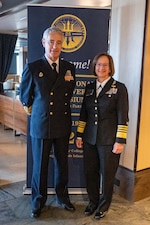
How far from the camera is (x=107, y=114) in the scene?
2305 mm

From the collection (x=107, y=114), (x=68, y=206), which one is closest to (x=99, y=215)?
(x=68, y=206)

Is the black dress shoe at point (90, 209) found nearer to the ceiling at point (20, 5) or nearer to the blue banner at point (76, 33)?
the blue banner at point (76, 33)

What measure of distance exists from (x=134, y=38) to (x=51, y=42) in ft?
2.87

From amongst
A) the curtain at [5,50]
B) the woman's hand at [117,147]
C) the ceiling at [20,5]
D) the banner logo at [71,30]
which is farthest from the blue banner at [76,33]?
the curtain at [5,50]

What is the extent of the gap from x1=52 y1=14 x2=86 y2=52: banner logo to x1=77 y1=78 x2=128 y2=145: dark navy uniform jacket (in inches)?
19.5

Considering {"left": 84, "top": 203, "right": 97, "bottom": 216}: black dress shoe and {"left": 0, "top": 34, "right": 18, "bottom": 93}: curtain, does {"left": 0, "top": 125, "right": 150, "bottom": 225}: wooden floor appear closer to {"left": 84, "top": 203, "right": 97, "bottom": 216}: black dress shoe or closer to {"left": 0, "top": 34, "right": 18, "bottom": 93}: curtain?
{"left": 84, "top": 203, "right": 97, "bottom": 216}: black dress shoe

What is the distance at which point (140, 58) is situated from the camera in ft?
8.70

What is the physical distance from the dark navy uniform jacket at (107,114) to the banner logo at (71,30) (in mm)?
495

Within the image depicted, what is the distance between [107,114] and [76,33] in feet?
2.80

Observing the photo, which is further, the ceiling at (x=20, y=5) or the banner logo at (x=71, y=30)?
the ceiling at (x=20, y=5)

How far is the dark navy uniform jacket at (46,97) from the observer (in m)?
2.30

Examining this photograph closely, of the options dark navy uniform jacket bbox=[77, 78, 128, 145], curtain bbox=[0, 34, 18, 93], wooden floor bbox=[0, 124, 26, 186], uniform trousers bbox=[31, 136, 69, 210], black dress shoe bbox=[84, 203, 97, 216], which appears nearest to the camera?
dark navy uniform jacket bbox=[77, 78, 128, 145]

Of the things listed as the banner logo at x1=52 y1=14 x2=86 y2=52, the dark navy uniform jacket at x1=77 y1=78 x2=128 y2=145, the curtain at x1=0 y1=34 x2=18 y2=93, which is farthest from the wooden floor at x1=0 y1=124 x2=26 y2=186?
the curtain at x1=0 y1=34 x2=18 y2=93

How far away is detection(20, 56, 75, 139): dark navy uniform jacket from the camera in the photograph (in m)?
2.30
